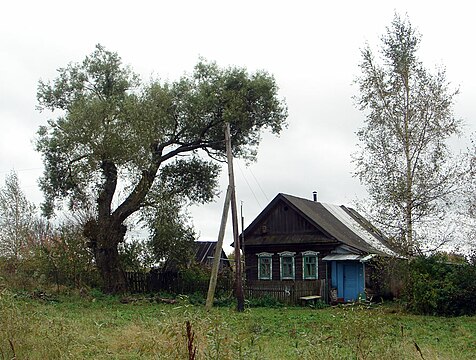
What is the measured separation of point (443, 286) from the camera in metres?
19.5

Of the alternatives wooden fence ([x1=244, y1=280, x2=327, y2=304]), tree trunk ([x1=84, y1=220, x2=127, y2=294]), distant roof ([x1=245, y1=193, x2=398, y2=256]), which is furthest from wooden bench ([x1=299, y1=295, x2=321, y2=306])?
tree trunk ([x1=84, y1=220, x2=127, y2=294])

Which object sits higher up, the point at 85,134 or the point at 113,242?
the point at 85,134

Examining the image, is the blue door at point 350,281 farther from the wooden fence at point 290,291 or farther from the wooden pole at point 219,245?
the wooden pole at point 219,245

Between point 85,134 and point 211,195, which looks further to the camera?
point 211,195

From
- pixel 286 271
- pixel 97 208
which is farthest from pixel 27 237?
pixel 286 271

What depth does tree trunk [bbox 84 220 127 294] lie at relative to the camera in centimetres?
2589

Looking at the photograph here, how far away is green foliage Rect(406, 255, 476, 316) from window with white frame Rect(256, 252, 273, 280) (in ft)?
33.1

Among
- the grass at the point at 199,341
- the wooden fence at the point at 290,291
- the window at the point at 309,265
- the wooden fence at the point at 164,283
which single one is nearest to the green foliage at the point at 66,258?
the wooden fence at the point at 164,283

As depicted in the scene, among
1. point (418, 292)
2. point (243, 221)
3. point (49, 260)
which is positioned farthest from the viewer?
point (243, 221)

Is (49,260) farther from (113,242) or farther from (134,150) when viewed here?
(134,150)

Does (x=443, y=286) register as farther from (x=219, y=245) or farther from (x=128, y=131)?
(x=128, y=131)

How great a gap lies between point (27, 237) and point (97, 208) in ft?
15.8

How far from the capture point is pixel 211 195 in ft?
95.2

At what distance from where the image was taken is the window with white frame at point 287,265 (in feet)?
93.5
